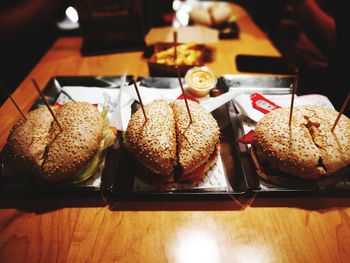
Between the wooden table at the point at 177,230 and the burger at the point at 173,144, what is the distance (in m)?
0.22

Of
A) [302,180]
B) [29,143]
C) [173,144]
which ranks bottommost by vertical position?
[302,180]

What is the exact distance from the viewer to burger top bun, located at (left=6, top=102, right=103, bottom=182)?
1593 mm

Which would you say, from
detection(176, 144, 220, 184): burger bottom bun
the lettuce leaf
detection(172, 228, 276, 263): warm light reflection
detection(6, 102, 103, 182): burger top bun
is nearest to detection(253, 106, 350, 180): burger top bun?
detection(176, 144, 220, 184): burger bottom bun

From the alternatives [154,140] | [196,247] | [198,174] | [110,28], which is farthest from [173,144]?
[110,28]

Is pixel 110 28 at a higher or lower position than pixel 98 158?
higher

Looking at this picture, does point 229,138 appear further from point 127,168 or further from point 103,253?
point 103,253

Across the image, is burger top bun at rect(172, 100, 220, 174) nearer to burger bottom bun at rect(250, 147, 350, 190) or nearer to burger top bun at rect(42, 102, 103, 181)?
burger bottom bun at rect(250, 147, 350, 190)

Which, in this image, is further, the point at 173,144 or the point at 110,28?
the point at 110,28

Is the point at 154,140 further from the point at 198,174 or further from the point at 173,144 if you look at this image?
the point at 198,174

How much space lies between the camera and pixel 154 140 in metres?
1.62

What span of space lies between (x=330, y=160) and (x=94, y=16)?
2752 mm

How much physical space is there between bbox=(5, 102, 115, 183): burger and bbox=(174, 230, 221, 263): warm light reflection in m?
0.77

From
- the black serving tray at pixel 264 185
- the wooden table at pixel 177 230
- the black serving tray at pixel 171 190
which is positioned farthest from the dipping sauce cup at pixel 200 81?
the wooden table at pixel 177 230

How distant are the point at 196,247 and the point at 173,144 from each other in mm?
651
